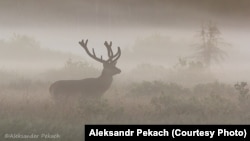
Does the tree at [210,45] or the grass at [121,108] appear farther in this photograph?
the tree at [210,45]

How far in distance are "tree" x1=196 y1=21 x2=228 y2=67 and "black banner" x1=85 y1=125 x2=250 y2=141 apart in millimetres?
434

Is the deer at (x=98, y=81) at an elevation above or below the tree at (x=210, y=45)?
below

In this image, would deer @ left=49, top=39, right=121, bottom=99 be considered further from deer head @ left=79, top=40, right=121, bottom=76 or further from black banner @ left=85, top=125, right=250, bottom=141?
black banner @ left=85, top=125, right=250, bottom=141

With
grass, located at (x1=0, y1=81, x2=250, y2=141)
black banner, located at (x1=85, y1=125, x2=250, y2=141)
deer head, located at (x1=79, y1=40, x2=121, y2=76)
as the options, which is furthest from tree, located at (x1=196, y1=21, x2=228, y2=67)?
deer head, located at (x1=79, y1=40, x2=121, y2=76)

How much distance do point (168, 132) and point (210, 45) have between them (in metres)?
0.64

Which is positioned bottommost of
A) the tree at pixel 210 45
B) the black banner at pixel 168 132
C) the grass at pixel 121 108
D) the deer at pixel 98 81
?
the black banner at pixel 168 132

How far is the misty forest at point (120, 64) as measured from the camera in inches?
90.1

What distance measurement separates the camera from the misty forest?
2.29 m

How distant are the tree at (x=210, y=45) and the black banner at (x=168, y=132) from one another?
43cm

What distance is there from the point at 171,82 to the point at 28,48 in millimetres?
952

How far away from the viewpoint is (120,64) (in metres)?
2.36

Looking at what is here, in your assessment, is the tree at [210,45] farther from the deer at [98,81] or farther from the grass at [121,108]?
the deer at [98,81]

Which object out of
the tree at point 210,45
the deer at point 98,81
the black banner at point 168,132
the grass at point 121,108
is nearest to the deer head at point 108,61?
the deer at point 98,81

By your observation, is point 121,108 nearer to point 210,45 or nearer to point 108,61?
point 108,61
